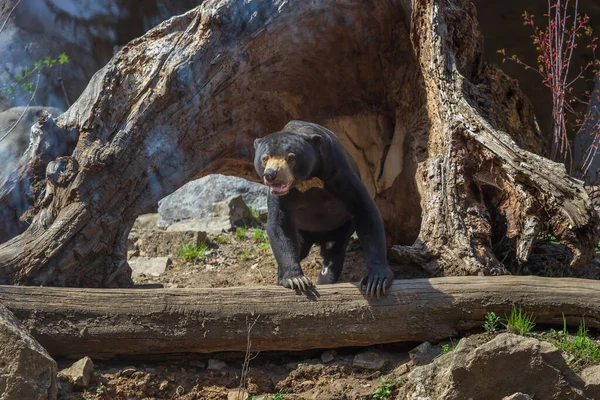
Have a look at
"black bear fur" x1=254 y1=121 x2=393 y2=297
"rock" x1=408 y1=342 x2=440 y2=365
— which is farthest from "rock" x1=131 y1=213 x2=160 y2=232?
"rock" x1=408 y1=342 x2=440 y2=365

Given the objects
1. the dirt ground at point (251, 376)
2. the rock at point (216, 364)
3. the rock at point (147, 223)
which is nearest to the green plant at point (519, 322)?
the dirt ground at point (251, 376)

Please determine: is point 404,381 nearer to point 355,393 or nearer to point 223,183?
point 355,393

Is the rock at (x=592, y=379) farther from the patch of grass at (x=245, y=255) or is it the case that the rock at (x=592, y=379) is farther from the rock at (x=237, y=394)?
the patch of grass at (x=245, y=255)

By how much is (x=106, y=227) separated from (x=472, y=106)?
264 centimetres

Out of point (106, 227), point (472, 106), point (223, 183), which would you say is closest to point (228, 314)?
point (106, 227)

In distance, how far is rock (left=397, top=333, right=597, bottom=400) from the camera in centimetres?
324

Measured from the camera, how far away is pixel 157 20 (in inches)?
376

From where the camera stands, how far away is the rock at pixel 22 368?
3197 mm

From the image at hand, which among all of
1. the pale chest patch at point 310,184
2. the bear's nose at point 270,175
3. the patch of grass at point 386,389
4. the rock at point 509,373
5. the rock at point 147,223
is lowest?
the rock at point 147,223

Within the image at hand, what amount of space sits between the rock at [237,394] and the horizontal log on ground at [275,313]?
0.28 metres

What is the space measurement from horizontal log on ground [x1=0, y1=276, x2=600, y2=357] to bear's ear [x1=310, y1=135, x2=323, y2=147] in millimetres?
1024

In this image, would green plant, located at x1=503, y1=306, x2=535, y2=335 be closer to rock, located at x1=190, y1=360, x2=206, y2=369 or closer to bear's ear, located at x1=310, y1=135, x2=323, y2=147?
bear's ear, located at x1=310, y1=135, x2=323, y2=147

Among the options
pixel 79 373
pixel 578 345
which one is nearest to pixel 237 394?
pixel 79 373

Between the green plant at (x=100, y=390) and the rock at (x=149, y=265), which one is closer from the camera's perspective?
the green plant at (x=100, y=390)
